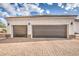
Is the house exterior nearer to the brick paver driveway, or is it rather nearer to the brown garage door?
the brown garage door

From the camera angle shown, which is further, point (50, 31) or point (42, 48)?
point (50, 31)

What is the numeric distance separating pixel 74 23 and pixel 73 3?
0.37m

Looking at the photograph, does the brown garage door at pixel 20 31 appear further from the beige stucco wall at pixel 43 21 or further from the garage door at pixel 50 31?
the garage door at pixel 50 31

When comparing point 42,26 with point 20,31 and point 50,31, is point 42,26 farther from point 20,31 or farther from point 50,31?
point 20,31

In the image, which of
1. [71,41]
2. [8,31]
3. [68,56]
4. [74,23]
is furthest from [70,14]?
[8,31]

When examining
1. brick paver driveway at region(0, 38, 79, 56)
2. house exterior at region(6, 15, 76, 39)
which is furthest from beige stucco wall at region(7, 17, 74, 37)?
brick paver driveway at region(0, 38, 79, 56)

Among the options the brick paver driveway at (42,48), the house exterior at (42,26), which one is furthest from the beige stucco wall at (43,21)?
the brick paver driveway at (42,48)

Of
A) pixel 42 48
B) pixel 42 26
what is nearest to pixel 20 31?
Result: pixel 42 26

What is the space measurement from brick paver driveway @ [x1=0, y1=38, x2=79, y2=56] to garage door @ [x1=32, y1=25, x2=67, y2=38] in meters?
0.11

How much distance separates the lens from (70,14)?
341cm

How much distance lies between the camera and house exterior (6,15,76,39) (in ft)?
11.3

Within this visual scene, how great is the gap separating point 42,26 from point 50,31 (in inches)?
7.2

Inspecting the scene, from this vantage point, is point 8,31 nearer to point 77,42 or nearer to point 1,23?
point 1,23

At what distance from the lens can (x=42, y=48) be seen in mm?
3408
